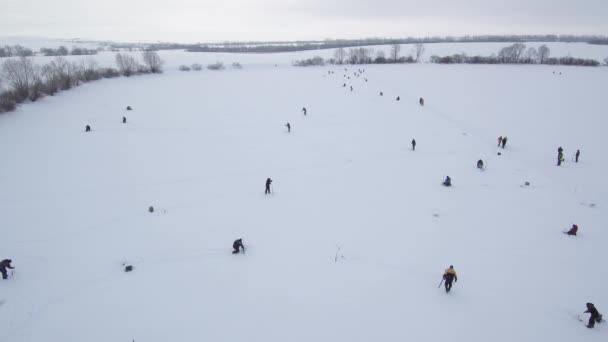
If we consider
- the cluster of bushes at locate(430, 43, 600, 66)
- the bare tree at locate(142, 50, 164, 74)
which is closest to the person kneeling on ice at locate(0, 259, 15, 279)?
the bare tree at locate(142, 50, 164, 74)

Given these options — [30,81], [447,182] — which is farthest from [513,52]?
[30,81]

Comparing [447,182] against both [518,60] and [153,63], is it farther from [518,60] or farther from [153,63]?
[518,60]

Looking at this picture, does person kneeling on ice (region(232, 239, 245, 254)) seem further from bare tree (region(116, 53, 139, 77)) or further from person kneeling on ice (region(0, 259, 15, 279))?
bare tree (region(116, 53, 139, 77))

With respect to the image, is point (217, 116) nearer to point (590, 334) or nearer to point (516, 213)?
point (516, 213)

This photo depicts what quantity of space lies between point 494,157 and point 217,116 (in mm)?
21971

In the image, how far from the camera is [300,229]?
13.2 metres

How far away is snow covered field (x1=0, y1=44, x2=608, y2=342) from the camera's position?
9.02 metres

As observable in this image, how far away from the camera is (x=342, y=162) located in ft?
66.4

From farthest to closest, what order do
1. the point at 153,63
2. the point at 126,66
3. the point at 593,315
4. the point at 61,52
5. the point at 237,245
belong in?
the point at 61,52 < the point at 153,63 < the point at 126,66 < the point at 237,245 < the point at 593,315

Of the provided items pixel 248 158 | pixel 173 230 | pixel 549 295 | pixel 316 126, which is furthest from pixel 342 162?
pixel 549 295

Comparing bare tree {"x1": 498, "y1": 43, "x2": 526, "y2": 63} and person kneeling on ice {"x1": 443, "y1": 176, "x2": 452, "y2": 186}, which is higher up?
bare tree {"x1": 498, "y1": 43, "x2": 526, "y2": 63}

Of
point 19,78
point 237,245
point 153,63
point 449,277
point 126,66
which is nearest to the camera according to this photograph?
point 449,277

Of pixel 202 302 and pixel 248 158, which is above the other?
pixel 248 158

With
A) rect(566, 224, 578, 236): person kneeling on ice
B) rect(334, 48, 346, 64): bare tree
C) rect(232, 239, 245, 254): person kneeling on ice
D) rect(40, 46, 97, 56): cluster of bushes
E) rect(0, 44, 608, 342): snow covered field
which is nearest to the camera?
rect(0, 44, 608, 342): snow covered field
